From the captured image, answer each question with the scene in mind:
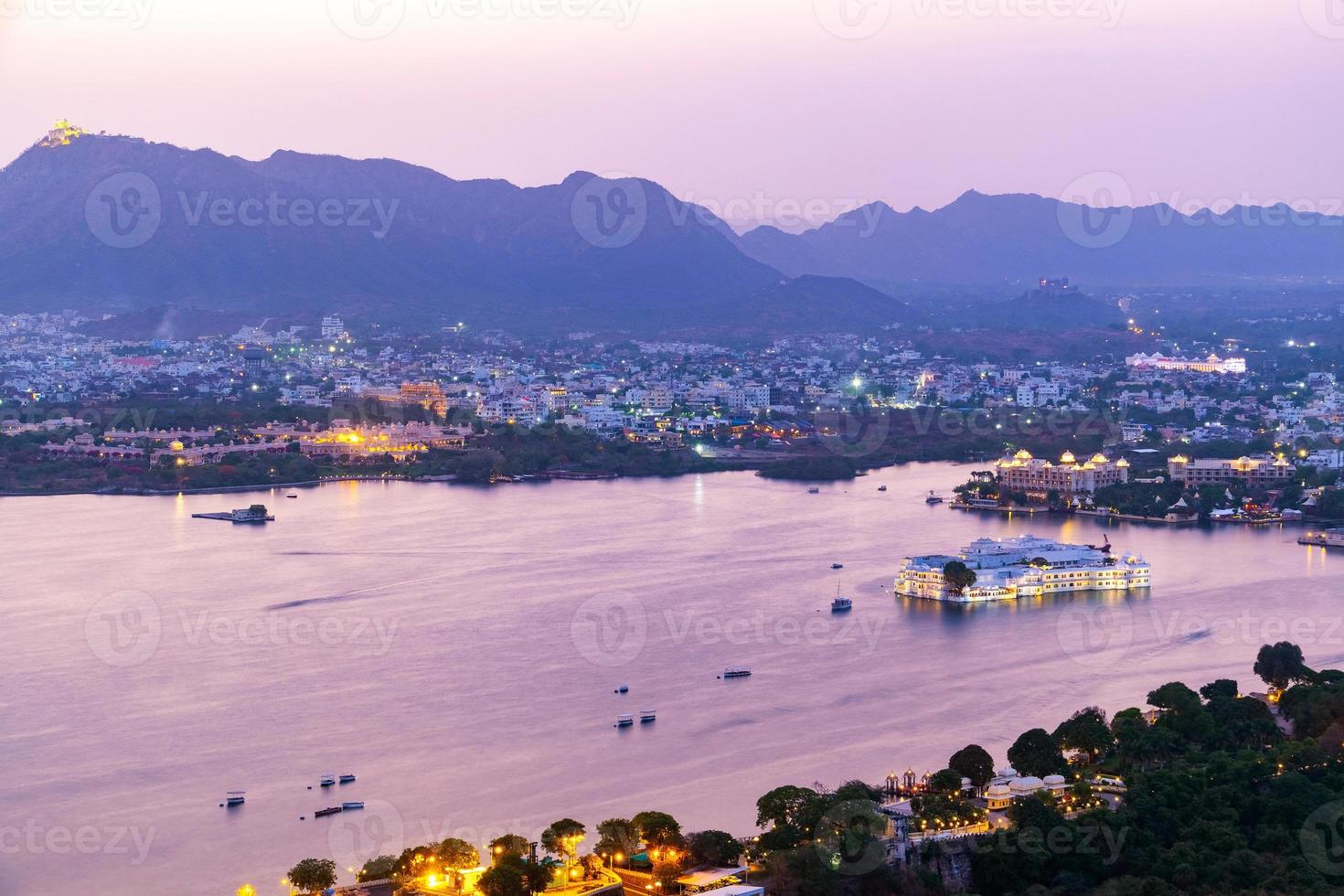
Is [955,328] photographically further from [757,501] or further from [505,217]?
[757,501]

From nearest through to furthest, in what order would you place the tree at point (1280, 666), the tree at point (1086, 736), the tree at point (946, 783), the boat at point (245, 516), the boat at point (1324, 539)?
the tree at point (946, 783), the tree at point (1086, 736), the tree at point (1280, 666), the boat at point (1324, 539), the boat at point (245, 516)

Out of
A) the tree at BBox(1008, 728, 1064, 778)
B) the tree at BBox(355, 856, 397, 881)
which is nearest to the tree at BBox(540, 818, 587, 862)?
the tree at BBox(355, 856, 397, 881)

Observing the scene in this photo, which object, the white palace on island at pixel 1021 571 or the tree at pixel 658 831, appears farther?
the white palace on island at pixel 1021 571

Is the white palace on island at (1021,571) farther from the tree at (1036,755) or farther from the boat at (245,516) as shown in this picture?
the boat at (245,516)

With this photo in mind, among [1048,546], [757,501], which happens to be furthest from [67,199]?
[1048,546]

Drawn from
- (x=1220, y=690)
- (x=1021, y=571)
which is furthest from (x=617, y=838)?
(x=1021, y=571)

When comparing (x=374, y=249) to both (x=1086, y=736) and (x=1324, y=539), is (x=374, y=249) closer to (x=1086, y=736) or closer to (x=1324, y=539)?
(x=1324, y=539)

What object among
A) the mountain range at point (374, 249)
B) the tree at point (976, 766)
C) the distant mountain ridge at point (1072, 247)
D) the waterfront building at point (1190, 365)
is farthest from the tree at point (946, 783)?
the distant mountain ridge at point (1072, 247)

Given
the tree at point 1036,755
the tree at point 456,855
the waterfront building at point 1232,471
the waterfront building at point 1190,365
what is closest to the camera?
the tree at point 456,855
